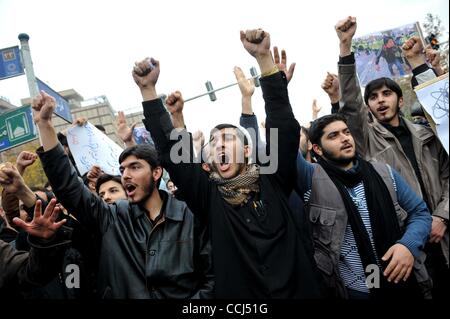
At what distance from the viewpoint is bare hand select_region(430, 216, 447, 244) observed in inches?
97.3

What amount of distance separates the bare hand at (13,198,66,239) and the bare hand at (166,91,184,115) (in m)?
0.86

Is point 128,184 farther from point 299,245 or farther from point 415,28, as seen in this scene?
point 415,28

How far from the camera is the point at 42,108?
2.28 metres

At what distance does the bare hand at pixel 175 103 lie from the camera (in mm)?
2312

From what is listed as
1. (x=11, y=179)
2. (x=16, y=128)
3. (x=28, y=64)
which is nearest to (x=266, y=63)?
(x=11, y=179)

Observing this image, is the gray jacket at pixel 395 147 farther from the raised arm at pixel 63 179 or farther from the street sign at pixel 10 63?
the street sign at pixel 10 63

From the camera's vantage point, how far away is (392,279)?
2.10 metres

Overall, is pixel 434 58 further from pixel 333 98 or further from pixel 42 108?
pixel 42 108

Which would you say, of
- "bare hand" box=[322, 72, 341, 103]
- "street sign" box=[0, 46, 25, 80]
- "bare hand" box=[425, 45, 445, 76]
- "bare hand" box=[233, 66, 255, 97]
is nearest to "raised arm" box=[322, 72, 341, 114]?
"bare hand" box=[322, 72, 341, 103]

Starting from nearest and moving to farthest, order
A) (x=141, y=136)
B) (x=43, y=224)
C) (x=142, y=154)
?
1. (x=43, y=224)
2. (x=142, y=154)
3. (x=141, y=136)

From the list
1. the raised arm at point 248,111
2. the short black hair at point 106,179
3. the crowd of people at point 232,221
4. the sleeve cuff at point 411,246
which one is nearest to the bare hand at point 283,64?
the crowd of people at point 232,221

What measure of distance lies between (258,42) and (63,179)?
140 cm

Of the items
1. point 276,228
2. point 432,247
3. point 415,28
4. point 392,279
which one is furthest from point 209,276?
point 415,28

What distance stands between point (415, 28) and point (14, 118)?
503cm
